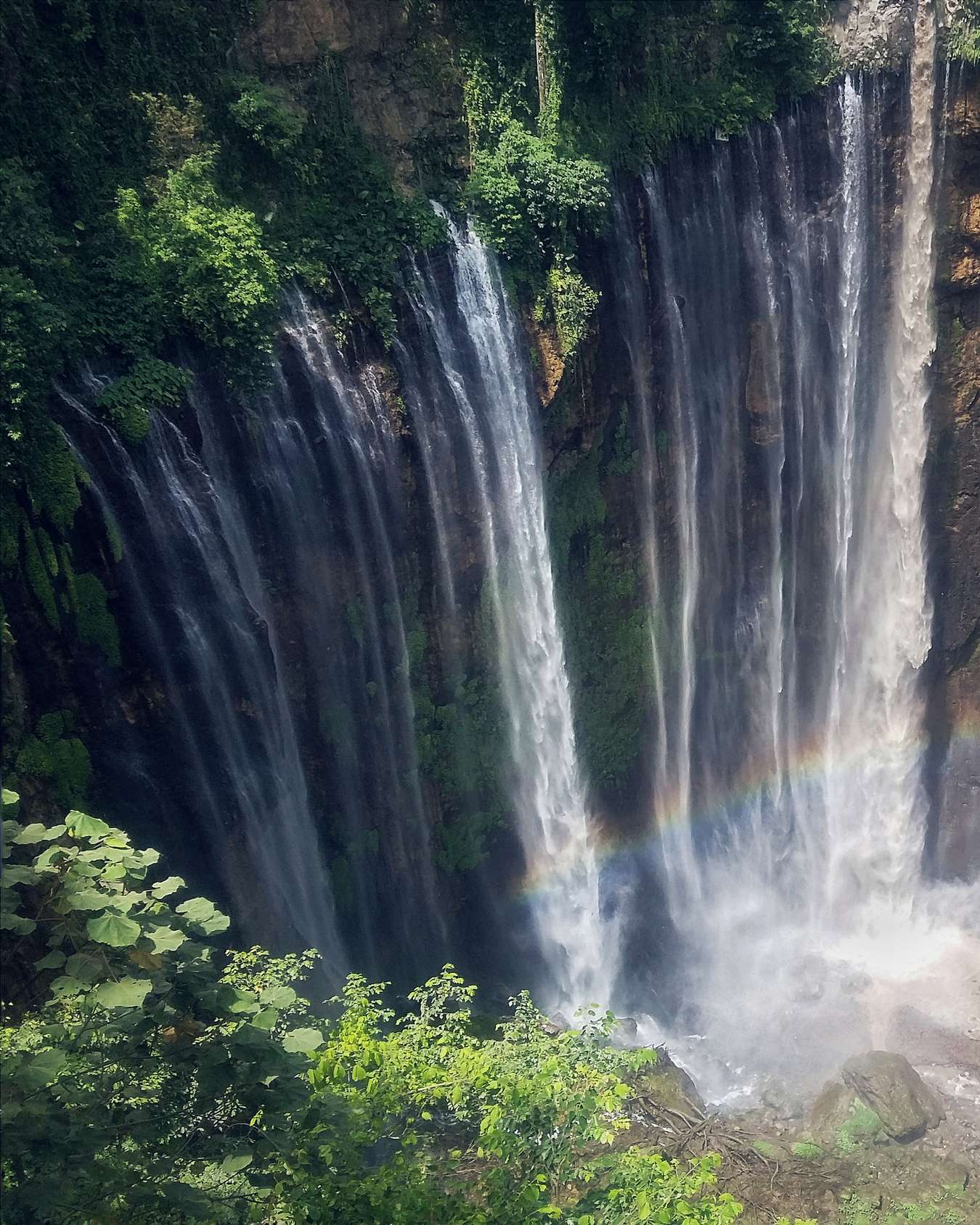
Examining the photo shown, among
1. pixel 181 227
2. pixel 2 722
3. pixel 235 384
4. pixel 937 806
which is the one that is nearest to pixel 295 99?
pixel 181 227

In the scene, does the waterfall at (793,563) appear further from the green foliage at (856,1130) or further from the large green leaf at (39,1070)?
the large green leaf at (39,1070)

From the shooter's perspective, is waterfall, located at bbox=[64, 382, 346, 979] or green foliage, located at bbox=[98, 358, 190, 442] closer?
green foliage, located at bbox=[98, 358, 190, 442]

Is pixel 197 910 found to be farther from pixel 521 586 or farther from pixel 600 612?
pixel 600 612

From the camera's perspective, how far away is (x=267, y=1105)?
8.00m

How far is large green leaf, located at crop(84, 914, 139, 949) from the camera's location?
7.35 meters

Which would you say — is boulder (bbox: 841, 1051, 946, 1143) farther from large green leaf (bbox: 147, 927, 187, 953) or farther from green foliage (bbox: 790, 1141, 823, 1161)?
large green leaf (bbox: 147, 927, 187, 953)

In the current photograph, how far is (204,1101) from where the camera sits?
27.0 feet

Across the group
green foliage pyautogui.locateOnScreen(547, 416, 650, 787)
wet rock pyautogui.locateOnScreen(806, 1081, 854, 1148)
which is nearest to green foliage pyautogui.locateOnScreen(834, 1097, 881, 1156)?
wet rock pyautogui.locateOnScreen(806, 1081, 854, 1148)

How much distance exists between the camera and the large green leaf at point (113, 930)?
7.35 m

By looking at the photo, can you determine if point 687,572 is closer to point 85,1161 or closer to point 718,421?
point 718,421

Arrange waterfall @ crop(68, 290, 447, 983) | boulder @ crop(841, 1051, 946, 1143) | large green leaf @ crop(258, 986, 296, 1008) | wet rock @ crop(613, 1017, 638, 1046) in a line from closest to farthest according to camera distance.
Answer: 1. large green leaf @ crop(258, 986, 296, 1008)
2. waterfall @ crop(68, 290, 447, 983)
3. boulder @ crop(841, 1051, 946, 1143)
4. wet rock @ crop(613, 1017, 638, 1046)

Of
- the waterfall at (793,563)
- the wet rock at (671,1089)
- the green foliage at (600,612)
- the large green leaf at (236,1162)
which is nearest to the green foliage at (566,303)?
the waterfall at (793,563)

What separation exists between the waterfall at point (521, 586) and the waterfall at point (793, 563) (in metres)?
2.08

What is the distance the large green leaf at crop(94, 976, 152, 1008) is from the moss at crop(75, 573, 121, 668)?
6.54 meters
